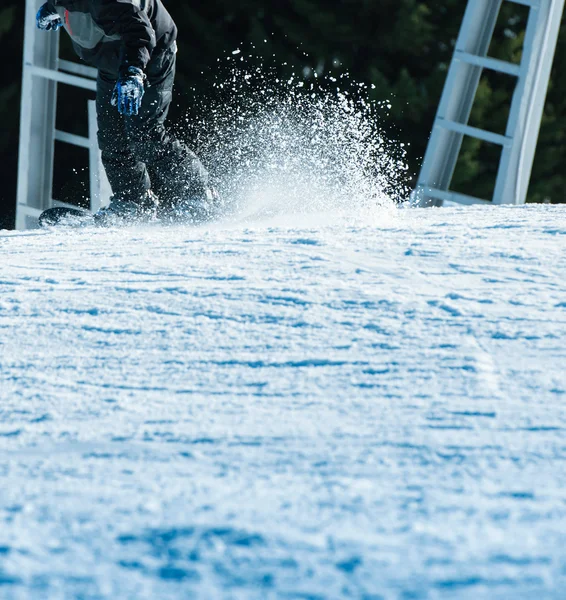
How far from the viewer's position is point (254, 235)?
3.35 meters

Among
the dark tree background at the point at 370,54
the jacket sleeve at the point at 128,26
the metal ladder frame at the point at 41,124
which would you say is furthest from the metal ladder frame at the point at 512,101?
the dark tree background at the point at 370,54

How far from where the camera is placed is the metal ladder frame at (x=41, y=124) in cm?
550

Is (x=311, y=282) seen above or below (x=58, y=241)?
above

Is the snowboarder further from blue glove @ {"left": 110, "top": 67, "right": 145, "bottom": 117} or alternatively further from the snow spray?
the snow spray

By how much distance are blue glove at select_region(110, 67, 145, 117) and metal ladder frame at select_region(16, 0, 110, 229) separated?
1743 millimetres

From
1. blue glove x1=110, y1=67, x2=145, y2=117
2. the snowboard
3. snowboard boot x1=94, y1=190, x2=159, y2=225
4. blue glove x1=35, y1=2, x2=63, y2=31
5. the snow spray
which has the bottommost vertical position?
the snowboard

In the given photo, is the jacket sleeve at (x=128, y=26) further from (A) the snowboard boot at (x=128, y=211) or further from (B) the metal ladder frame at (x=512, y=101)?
(B) the metal ladder frame at (x=512, y=101)

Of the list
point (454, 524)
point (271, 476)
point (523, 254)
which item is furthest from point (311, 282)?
point (454, 524)

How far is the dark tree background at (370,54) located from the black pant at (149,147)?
6880mm

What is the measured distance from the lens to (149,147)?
4.09 m

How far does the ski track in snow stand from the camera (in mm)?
1484

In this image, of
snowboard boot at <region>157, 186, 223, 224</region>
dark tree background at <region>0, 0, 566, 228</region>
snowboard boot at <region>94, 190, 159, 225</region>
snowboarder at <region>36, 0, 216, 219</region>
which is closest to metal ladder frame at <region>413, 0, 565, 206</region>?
snowboard boot at <region>157, 186, 223, 224</region>

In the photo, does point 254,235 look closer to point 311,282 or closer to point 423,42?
point 311,282

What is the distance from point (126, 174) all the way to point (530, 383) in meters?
2.55
